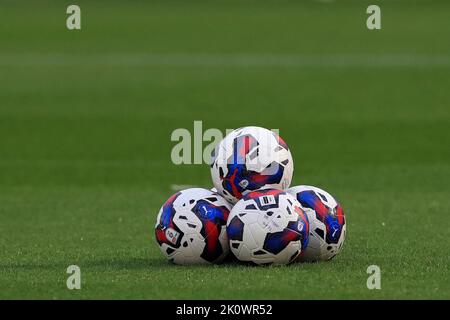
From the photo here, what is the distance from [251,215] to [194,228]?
0.69 metres

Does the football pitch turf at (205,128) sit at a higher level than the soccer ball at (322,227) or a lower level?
lower

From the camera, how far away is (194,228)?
41.5 feet

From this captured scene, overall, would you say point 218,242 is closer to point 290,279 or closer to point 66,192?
point 290,279

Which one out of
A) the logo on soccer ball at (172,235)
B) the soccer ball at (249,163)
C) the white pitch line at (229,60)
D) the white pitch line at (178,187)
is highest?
the soccer ball at (249,163)

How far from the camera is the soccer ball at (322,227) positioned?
12836 millimetres

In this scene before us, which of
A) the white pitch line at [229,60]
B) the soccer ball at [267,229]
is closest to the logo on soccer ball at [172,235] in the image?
the soccer ball at [267,229]

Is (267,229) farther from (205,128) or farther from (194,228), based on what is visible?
(205,128)

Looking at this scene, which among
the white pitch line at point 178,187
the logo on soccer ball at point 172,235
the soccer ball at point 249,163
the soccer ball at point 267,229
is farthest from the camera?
the white pitch line at point 178,187

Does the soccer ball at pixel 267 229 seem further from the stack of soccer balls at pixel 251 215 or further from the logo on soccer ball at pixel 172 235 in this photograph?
the logo on soccer ball at pixel 172 235

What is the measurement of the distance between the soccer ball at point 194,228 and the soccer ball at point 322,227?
85 cm

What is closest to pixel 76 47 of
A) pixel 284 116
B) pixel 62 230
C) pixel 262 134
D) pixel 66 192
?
pixel 284 116

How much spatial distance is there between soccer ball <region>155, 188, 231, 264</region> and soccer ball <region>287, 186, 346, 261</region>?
847 millimetres

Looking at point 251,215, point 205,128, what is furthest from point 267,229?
point 205,128

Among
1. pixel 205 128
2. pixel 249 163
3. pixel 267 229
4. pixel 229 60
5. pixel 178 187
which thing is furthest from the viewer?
pixel 229 60
